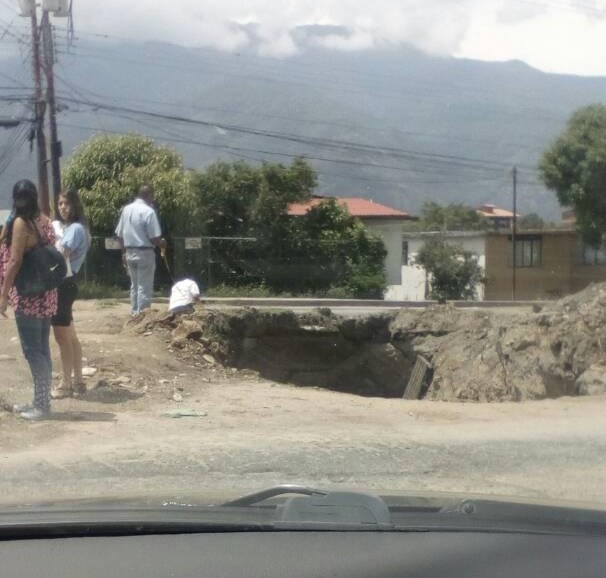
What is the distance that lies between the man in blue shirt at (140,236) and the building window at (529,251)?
35074mm

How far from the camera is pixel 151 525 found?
2580 millimetres

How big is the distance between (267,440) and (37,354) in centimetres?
198

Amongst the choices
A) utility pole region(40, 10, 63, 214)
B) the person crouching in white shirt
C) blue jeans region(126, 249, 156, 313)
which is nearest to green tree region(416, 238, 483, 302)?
utility pole region(40, 10, 63, 214)

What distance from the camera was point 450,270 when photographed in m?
43.1

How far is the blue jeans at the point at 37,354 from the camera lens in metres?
8.44

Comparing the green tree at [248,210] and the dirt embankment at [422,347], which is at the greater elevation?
the green tree at [248,210]

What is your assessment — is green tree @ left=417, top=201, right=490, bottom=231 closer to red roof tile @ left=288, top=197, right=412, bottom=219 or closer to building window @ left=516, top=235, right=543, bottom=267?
red roof tile @ left=288, top=197, right=412, bottom=219

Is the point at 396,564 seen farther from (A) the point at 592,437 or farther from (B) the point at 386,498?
(A) the point at 592,437

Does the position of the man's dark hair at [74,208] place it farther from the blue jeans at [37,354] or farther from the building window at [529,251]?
the building window at [529,251]

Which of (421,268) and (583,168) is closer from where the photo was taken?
(583,168)

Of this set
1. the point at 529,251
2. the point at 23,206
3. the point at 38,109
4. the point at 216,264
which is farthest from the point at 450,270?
the point at 23,206

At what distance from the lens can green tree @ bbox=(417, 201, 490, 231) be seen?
72875mm

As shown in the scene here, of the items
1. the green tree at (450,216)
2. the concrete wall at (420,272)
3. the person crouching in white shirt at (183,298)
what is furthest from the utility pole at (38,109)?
the green tree at (450,216)

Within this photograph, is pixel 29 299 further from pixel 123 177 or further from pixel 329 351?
pixel 123 177
